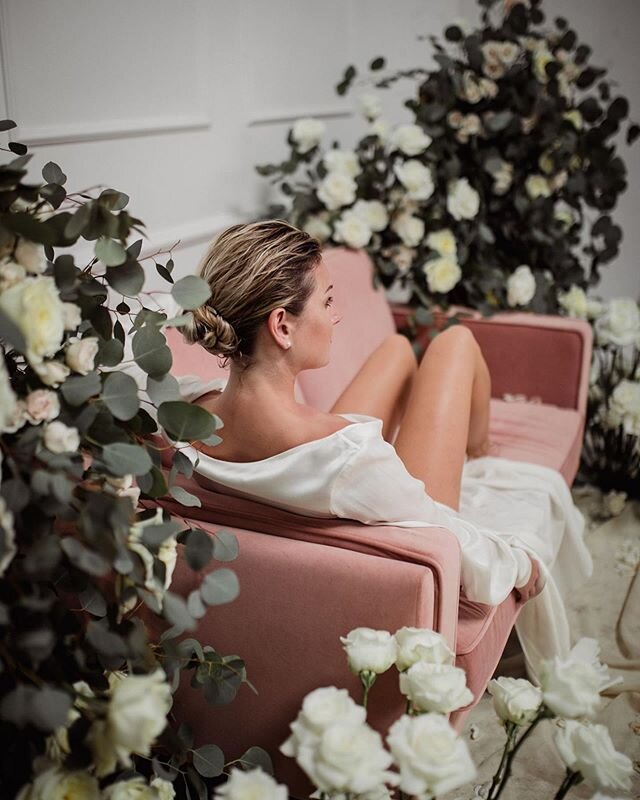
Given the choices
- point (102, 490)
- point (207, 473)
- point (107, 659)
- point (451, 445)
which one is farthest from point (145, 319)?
point (451, 445)

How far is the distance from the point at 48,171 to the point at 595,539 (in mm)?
2168

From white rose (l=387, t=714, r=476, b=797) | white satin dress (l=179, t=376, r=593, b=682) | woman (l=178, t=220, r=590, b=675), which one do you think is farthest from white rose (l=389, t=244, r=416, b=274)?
white rose (l=387, t=714, r=476, b=797)

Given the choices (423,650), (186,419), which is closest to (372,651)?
(423,650)

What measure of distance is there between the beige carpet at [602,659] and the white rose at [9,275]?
3.99 ft

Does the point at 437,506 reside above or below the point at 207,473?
below

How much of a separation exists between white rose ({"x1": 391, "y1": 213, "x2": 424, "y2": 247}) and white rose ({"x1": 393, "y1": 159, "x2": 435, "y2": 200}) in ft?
0.25

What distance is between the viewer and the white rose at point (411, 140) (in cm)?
272

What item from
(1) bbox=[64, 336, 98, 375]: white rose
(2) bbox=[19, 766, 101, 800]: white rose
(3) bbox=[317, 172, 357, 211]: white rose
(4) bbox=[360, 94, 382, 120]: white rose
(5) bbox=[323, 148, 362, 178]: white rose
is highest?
(4) bbox=[360, 94, 382, 120]: white rose

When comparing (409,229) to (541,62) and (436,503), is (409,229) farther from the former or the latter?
(436,503)

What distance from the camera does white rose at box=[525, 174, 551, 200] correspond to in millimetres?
2934

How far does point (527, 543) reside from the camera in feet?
5.74

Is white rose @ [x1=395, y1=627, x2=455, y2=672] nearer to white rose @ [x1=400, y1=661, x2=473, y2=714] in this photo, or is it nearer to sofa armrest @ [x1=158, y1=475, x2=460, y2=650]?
white rose @ [x1=400, y1=661, x2=473, y2=714]

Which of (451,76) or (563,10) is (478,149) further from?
(563,10)

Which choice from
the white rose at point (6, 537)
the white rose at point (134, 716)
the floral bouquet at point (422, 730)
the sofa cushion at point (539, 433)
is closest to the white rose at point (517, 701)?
the floral bouquet at point (422, 730)
